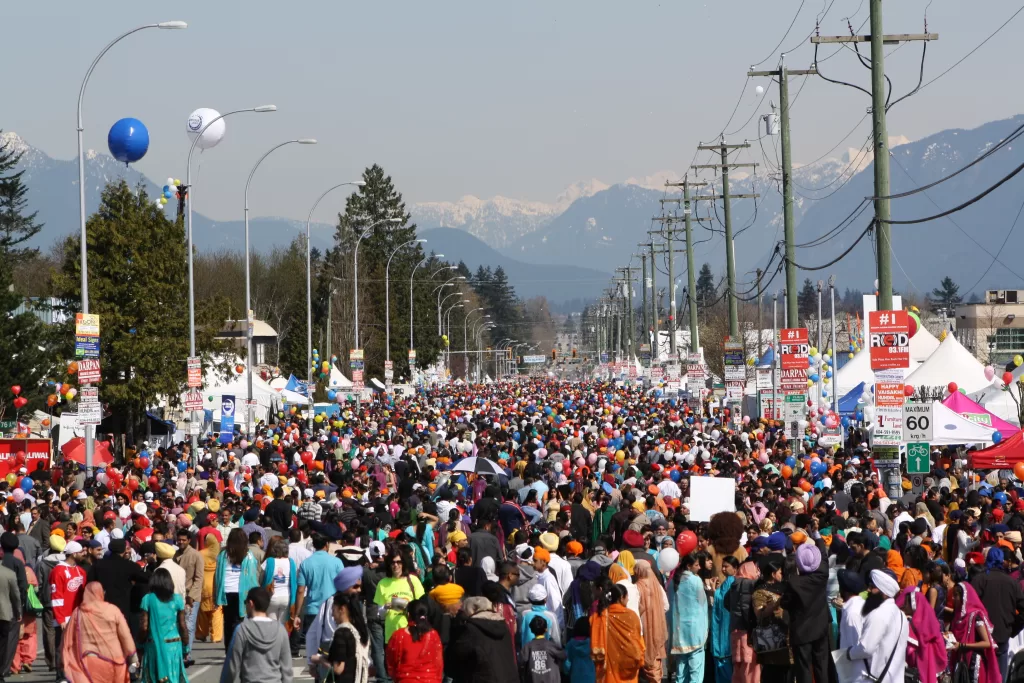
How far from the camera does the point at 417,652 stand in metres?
10.1

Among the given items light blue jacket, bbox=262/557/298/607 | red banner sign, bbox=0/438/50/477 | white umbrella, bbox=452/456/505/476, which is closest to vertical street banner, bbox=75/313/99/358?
red banner sign, bbox=0/438/50/477

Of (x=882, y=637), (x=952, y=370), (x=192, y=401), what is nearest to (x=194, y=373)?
(x=192, y=401)

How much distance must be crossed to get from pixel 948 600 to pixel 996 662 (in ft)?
1.94

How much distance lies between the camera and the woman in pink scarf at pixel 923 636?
10859mm

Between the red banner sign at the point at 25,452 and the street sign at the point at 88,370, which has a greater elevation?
the street sign at the point at 88,370

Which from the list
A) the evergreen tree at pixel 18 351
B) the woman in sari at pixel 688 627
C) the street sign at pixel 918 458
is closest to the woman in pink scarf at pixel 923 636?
the woman in sari at pixel 688 627

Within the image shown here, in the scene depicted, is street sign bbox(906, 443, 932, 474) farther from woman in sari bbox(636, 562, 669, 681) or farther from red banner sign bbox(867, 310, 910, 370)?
woman in sari bbox(636, 562, 669, 681)

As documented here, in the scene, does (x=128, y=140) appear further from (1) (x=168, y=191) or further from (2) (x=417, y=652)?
(2) (x=417, y=652)

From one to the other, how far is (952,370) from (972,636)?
27240mm

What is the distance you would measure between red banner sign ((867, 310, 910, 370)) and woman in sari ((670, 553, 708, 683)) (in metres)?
9.79

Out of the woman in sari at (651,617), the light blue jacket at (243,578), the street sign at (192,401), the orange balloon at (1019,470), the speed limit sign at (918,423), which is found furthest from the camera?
the street sign at (192,401)

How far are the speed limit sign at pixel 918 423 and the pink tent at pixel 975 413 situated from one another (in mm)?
8010

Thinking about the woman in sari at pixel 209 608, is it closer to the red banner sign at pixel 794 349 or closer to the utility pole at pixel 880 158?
the utility pole at pixel 880 158

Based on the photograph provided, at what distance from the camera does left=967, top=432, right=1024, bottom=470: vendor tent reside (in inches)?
951
